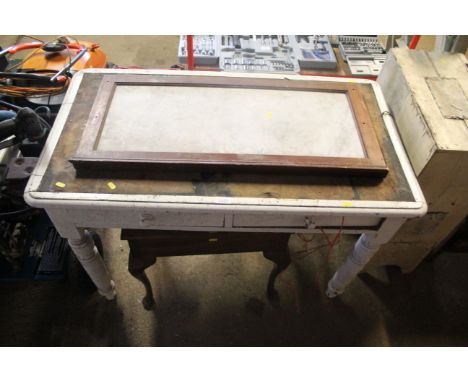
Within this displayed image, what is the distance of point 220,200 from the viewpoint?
96cm

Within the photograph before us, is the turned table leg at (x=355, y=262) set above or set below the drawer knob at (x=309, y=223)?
below

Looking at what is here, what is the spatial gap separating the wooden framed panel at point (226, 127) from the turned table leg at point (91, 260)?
0.30m

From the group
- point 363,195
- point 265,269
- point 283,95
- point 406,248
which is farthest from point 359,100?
point 265,269

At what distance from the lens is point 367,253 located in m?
1.26

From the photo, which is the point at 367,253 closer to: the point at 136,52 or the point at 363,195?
the point at 363,195

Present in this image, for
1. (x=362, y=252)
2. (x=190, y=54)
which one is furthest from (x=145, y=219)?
(x=190, y=54)

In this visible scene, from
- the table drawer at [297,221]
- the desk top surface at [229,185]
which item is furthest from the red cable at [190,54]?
the table drawer at [297,221]

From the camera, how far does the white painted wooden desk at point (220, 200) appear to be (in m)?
0.95

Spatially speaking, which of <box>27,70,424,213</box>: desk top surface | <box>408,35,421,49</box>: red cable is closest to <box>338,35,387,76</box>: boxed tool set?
<box>408,35,421,49</box>: red cable

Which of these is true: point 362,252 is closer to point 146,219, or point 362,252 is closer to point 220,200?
point 220,200

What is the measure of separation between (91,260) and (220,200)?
24.8 inches

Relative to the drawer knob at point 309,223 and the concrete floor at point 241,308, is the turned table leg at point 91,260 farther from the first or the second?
the drawer knob at point 309,223

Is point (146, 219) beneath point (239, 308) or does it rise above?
above

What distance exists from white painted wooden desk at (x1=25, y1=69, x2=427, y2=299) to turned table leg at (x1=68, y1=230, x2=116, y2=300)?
0.01 m
